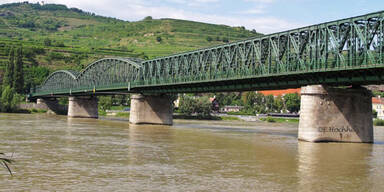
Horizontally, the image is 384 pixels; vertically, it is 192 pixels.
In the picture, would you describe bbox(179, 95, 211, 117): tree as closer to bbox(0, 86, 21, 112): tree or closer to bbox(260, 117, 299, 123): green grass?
bbox(260, 117, 299, 123): green grass

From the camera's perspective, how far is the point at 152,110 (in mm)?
97812

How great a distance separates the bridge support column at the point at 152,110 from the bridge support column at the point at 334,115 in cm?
4347

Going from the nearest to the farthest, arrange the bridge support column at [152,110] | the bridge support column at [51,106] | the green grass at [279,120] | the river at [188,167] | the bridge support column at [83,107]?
the river at [188,167]
the bridge support column at [152,110]
the bridge support column at [83,107]
the green grass at [279,120]
the bridge support column at [51,106]

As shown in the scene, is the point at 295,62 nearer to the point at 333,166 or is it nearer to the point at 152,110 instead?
the point at 333,166

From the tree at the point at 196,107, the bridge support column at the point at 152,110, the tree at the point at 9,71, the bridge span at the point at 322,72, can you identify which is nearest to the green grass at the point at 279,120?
the tree at the point at 196,107

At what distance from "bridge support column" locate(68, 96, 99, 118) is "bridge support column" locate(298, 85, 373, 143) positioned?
86.6 metres

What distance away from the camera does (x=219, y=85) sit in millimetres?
→ 81438

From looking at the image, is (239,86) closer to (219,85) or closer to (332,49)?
(219,85)

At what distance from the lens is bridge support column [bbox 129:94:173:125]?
318ft

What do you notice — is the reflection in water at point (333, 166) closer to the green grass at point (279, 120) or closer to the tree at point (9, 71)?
the green grass at point (279, 120)

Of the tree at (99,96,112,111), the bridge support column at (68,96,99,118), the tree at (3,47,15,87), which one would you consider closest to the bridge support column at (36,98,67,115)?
the tree at (99,96,112,111)

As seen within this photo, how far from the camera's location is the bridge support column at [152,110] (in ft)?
318

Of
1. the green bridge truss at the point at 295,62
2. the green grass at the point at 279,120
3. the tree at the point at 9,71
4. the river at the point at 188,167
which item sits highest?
the tree at the point at 9,71

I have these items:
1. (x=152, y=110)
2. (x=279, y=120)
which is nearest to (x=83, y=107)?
(x=152, y=110)
